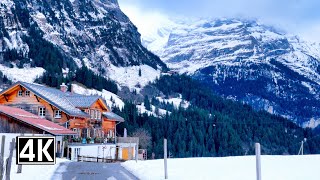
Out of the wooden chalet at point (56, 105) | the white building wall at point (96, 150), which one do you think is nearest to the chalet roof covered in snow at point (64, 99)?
the wooden chalet at point (56, 105)

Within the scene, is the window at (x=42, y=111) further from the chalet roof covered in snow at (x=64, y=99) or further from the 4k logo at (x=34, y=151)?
the 4k logo at (x=34, y=151)

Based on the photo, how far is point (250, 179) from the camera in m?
24.5

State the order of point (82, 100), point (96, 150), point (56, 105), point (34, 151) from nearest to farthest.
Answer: point (34, 151) < point (56, 105) < point (96, 150) < point (82, 100)

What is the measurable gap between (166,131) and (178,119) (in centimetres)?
1652

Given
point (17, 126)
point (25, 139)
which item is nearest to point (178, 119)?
point (17, 126)

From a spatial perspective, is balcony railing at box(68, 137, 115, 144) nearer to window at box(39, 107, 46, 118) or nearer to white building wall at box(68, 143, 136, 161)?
white building wall at box(68, 143, 136, 161)

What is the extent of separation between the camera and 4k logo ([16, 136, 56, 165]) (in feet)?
34.7

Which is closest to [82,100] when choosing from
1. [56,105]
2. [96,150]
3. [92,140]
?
[92,140]

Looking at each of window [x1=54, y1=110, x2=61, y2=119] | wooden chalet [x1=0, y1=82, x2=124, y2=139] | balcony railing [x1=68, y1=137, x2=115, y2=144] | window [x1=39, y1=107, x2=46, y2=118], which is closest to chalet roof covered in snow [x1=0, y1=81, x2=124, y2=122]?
wooden chalet [x1=0, y1=82, x2=124, y2=139]

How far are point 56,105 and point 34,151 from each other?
62431 mm

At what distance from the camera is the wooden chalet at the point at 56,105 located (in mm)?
72938

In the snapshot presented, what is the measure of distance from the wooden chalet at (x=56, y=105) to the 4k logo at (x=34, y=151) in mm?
59732

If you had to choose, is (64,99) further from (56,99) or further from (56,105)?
(56,105)

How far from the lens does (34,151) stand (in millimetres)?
10586
